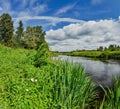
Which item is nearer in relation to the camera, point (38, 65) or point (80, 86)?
point (80, 86)

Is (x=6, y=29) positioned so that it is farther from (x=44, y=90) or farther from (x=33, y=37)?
(x=44, y=90)

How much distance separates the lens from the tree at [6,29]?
63219 mm

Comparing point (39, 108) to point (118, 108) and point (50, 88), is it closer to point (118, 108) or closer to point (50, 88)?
point (50, 88)

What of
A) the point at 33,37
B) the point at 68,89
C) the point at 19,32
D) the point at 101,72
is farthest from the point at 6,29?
the point at 68,89

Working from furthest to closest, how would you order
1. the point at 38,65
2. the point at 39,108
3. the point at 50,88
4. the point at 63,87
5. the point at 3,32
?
the point at 3,32 → the point at 38,65 → the point at 50,88 → the point at 63,87 → the point at 39,108

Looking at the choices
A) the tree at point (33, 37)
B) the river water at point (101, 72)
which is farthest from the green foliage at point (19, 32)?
the river water at point (101, 72)

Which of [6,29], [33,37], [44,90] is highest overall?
[6,29]

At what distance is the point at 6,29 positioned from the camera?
63.6m

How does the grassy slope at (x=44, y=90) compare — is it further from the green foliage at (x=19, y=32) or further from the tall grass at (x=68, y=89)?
the green foliage at (x=19, y=32)

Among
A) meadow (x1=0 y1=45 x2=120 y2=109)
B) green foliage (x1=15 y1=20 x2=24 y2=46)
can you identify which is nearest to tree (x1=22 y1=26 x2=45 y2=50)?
green foliage (x1=15 y1=20 x2=24 y2=46)

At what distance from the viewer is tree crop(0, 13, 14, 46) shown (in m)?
63.2

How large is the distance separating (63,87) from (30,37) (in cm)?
5916

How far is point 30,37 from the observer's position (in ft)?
217

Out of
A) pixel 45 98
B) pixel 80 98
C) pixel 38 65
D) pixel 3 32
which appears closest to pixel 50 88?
pixel 45 98
